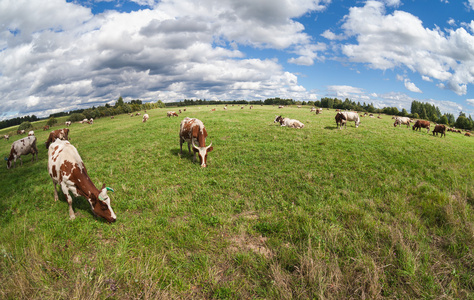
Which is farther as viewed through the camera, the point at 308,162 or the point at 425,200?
the point at 308,162

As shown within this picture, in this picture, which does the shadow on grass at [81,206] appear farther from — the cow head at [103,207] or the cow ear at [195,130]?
the cow ear at [195,130]

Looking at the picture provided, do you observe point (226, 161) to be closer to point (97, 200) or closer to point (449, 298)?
point (97, 200)

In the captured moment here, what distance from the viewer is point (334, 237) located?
4887mm

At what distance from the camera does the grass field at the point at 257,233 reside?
11.8 ft

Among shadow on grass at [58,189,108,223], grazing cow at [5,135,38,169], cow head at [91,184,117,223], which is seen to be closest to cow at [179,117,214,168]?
cow head at [91,184,117,223]

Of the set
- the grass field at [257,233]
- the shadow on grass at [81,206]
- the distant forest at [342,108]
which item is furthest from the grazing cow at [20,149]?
the distant forest at [342,108]

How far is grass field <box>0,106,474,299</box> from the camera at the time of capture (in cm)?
360

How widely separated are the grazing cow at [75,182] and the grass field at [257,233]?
44 cm

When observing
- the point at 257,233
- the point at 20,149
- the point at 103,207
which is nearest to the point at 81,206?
the point at 103,207

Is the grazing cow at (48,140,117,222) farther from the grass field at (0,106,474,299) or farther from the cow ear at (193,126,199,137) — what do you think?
the cow ear at (193,126,199,137)

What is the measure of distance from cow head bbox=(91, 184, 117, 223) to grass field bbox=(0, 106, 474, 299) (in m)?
0.26

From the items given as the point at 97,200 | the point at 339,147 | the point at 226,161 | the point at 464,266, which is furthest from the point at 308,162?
the point at 97,200

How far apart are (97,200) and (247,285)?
5.74 meters

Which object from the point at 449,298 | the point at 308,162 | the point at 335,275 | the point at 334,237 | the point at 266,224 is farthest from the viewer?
the point at 308,162
